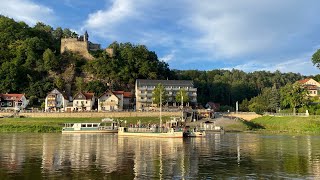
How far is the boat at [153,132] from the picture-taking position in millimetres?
58812

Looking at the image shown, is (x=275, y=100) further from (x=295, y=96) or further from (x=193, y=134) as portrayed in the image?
(x=193, y=134)

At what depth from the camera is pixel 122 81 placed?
132 meters

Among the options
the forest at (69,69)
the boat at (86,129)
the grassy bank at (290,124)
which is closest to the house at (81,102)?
the forest at (69,69)

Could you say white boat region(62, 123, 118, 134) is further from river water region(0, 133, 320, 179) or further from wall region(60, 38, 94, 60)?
wall region(60, 38, 94, 60)

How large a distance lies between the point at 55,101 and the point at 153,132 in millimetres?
59168

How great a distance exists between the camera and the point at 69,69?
13350 cm

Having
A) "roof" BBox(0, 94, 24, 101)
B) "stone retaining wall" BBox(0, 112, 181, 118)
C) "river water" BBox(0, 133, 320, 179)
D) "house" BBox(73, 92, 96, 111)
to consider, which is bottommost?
"river water" BBox(0, 133, 320, 179)

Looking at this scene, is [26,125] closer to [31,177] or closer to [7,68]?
[7,68]

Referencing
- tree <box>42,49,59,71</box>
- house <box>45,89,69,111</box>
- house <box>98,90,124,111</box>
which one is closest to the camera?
house <box>98,90,124,111</box>

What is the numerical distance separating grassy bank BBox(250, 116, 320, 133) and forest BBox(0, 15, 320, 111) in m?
22.4

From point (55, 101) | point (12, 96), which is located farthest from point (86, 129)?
point (12, 96)

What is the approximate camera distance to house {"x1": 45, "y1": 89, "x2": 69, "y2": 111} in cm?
11062

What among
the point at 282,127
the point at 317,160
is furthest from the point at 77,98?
the point at 317,160

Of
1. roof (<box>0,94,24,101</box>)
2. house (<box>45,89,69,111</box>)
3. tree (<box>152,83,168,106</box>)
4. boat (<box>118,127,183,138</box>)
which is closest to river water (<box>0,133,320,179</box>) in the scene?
boat (<box>118,127,183,138</box>)
